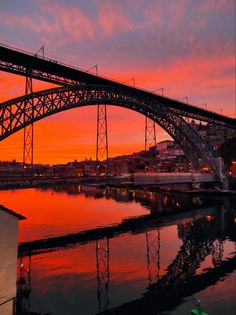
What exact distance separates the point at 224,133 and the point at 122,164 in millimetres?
64256

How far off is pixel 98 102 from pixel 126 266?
24.6m

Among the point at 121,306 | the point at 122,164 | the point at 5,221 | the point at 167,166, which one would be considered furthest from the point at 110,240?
the point at 122,164

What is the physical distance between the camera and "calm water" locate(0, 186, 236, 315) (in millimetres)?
16547

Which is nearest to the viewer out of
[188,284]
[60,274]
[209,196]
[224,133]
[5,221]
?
[5,221]

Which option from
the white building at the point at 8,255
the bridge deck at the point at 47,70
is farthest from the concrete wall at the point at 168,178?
the white building at the point at 8,255

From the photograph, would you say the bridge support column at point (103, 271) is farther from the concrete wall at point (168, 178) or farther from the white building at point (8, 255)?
the concrete wall at point (168, 178)

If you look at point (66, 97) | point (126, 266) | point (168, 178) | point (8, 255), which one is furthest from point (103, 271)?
point (168, 178)

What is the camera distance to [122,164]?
172 meters

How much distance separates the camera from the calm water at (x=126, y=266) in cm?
1655

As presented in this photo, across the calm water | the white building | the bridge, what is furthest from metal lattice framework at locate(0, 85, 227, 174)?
the white building

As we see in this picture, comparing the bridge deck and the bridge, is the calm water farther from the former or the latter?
the bridge deck

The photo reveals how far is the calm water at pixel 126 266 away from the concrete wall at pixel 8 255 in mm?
3591

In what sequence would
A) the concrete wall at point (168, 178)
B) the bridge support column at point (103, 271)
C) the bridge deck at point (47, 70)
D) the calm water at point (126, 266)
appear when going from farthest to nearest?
1. the concrete wall at point (168, 178)
2. the bridge deck at point (47, 70)
3. the bridge support column at point (103, 271)
4. the calm water at point (126, 266)

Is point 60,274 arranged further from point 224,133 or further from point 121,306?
point 224,133
